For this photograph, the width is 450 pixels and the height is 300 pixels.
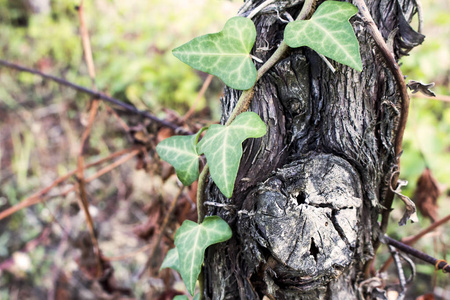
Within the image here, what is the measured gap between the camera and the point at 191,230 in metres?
0.51

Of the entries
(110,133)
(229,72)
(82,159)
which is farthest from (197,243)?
(110,133)

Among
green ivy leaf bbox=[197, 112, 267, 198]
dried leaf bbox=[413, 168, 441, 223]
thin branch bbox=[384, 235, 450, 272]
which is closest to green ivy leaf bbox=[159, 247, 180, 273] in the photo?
green ivy leaf bbox=[197, 112, 267, 198]

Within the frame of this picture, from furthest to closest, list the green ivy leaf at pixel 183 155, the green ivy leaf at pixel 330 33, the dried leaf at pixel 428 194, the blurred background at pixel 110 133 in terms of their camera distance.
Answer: the blurred background at pixel 110 133, the dried leaf at pixel 428 194, the green ivy leaf at pixel 183 155, the green ivy leaf at pixel 330 33

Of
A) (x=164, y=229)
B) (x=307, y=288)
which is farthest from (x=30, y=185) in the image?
(x=307, y=288)

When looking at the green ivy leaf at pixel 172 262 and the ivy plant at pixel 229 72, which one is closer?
the ivy plant at pixel 229 72

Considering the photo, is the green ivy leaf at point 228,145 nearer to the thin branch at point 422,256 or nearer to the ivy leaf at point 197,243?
the ivy leaf at point 197,243

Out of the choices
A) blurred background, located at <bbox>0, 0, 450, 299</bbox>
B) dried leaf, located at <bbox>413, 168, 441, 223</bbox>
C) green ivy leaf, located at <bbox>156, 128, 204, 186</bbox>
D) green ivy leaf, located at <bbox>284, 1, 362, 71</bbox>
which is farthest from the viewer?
blurred background, located at <bbox>0, 0, 450, 299</bbox>

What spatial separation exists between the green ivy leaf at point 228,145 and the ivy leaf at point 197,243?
0.08 m

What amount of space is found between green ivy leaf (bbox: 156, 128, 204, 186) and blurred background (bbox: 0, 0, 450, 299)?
1.17 ft

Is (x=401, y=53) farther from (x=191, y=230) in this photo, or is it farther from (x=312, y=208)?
(x=191, y=230)

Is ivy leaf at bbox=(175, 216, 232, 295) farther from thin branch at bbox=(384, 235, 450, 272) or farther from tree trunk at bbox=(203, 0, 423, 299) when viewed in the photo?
thin branch at bbox=(384, 235, 450, 272)

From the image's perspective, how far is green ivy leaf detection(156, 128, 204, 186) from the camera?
52cm

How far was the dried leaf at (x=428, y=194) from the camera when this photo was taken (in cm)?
81

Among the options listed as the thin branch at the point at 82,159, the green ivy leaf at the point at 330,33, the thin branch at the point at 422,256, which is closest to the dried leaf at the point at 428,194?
the thin branch at the point at 422,256
